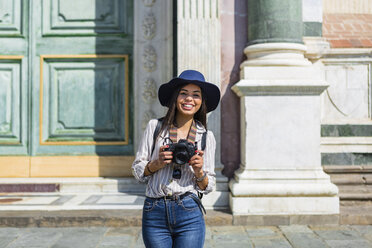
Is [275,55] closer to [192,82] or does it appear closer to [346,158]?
[346,158]

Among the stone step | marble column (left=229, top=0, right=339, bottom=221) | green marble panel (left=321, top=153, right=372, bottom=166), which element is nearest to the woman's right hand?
marble column (left=229, top=0, right=339, bottom=221)

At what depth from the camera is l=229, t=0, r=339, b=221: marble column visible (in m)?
4.88

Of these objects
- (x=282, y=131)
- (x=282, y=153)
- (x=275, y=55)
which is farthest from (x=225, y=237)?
(x=275, y=55)

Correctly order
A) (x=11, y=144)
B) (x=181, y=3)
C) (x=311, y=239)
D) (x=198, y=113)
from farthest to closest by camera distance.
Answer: (x=11, y=144), (x=181, y=3), (x=311, y=239), (x=198, y=113)

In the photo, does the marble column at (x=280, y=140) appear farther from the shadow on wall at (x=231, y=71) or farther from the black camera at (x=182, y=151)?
the black camera at (x=182, y=151)

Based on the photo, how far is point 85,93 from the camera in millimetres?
6281

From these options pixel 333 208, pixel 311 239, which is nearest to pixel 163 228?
pixel 311 239

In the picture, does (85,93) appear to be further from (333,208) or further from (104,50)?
(333,208)

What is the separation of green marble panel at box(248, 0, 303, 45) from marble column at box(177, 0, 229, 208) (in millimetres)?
483

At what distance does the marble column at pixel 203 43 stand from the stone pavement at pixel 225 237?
0.94 meters

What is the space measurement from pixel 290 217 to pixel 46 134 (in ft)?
11.8

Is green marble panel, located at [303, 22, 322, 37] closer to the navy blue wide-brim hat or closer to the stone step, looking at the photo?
the stone step

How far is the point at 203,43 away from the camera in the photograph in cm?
536

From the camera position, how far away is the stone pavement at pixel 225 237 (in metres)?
4.09
